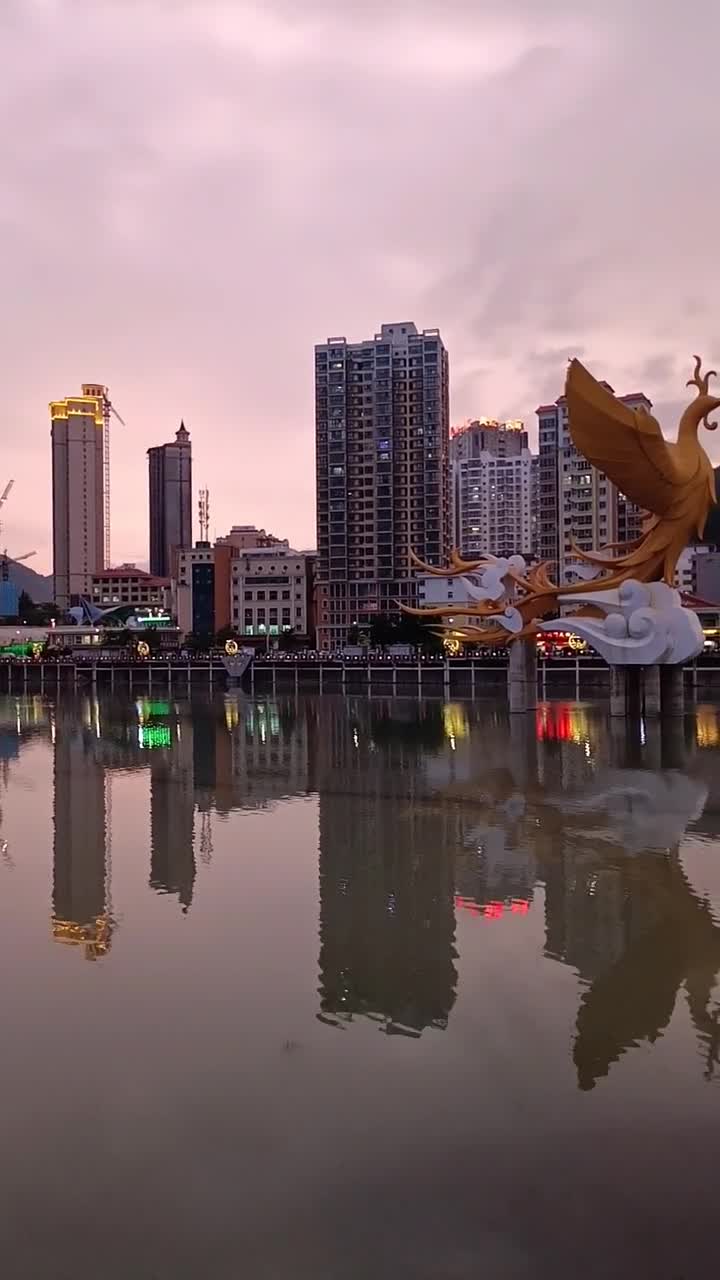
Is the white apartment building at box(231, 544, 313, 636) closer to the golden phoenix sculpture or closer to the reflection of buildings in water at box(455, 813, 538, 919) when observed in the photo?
the golden phoenix sculpture

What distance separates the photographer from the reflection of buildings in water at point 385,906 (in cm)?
823

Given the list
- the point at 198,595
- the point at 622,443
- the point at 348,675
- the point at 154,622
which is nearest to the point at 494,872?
the point at 622,443

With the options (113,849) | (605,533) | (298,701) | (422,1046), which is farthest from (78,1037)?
(605,533)

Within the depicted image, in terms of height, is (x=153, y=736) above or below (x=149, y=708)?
below

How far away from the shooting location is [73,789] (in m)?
20.3

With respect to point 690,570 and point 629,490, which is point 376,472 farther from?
point 629,490

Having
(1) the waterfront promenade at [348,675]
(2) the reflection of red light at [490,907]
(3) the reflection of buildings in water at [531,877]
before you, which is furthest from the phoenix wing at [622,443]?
(1) the waterfront promenade at [348,675]

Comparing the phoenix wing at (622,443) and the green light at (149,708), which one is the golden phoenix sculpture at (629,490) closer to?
the phoenix wing at (622,443)

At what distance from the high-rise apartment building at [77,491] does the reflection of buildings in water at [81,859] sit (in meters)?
123

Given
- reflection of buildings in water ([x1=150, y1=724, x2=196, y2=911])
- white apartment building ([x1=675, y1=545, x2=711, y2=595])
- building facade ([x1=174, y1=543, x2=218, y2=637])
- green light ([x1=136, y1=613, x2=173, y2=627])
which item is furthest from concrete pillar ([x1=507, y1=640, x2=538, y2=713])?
green light ([x1=136, y1=613, x2=173, y2=627])

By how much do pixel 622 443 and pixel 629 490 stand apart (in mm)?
2265

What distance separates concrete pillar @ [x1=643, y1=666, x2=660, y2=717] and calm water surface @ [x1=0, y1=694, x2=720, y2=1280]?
53.5 ft

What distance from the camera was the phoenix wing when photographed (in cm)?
2564

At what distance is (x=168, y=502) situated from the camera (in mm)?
182125
